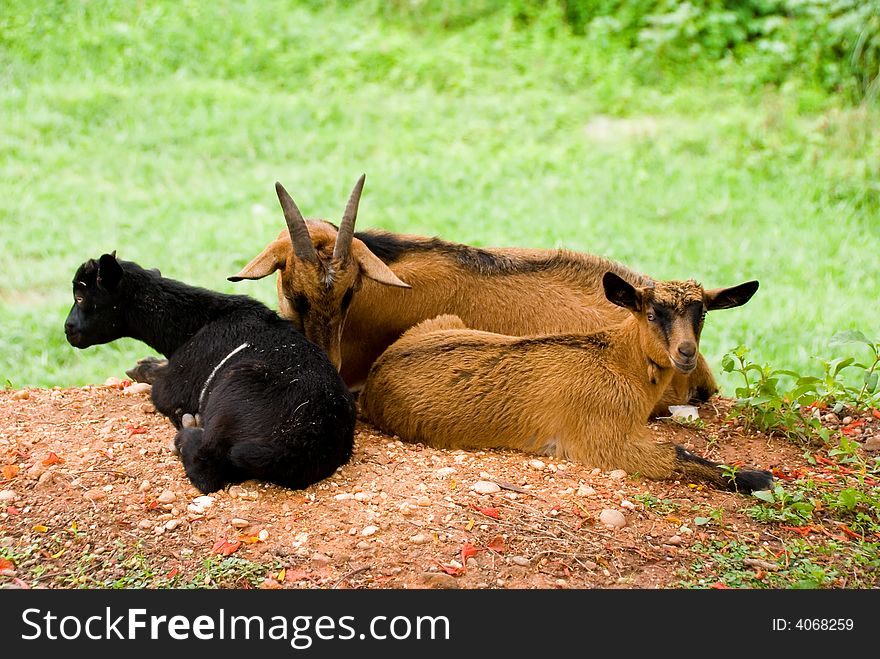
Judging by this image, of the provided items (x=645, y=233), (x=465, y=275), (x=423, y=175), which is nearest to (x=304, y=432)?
(x=465, y=275)

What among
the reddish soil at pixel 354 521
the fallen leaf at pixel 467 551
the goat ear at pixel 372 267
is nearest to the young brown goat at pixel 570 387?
the reddish soil at pixel 354 521

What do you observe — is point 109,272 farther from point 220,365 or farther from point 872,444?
point 872,444

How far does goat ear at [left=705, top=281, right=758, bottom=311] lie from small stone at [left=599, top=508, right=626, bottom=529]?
1409mm

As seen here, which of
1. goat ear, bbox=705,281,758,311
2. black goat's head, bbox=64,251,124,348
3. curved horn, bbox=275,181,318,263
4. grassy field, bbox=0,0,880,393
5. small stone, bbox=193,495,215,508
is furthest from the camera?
grassy field, bbox=0,0,880,393

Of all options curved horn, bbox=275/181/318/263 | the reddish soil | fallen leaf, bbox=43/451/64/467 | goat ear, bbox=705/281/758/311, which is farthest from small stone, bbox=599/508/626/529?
fallen leaf, bbox=43/451/64/467

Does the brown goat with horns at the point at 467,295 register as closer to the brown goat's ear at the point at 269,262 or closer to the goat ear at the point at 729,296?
the brown goat's ear at the point at 269,262

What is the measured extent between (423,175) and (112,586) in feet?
28.9

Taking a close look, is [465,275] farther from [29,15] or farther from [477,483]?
[29,15]

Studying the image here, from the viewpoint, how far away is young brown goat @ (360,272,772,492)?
239 inches

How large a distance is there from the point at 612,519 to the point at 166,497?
229 cm

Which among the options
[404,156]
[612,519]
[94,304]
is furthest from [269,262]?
[404,156]

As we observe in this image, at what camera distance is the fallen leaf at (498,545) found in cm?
515

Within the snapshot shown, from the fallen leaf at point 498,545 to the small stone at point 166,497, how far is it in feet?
5.41

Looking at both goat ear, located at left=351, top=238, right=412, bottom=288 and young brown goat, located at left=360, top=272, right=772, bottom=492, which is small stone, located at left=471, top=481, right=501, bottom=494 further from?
goat ear, located at left=351, top=238, right=412, bottom=288
